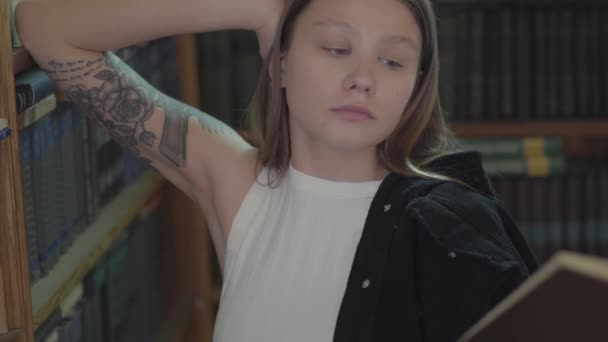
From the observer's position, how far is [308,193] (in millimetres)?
1602

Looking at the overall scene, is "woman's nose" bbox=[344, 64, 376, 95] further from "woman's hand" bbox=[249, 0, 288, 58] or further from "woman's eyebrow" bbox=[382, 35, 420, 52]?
"woman's hand" bbox=[249, 0, 288, 58]

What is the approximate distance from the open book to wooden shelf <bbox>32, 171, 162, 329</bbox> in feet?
2.59

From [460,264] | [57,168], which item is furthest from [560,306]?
[57,168]

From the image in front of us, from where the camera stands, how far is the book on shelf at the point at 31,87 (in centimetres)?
153

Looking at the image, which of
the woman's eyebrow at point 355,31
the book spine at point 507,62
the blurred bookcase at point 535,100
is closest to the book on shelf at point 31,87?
the woman's eyebrow at point 355,31

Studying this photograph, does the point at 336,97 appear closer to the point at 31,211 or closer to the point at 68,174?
the point at 31,211

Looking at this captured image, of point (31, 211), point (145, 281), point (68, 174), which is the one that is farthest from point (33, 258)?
point (145, 281)

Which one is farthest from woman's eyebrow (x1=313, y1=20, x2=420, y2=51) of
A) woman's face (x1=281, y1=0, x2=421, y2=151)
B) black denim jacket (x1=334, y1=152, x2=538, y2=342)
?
black denim jacket (x1=334, y1=152, x2=538, y2=342)

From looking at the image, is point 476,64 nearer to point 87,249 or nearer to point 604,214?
point 604,214

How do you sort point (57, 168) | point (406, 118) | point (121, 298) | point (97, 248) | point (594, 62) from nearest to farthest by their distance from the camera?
point (406, 118)
point (57, 168)
point (97, 248)
point (121, 298)
point (594, 62)

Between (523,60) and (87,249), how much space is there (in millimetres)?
1509

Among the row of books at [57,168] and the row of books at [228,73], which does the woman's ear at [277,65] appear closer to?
the row of books at [57,168]

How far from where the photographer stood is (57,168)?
6.10 ft

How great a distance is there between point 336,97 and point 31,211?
0.57m
